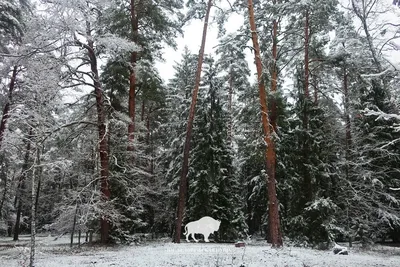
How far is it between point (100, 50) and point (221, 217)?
1224cm

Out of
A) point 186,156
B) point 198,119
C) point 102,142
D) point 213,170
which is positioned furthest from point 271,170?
point 198,119

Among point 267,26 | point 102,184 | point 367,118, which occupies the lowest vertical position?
point 102,184

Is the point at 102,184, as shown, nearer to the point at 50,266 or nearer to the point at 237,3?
the point at 50,266

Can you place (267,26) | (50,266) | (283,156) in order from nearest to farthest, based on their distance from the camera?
(50,266), (267,26), (283,156)

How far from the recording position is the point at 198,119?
21500mm

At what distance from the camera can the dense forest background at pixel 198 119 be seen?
11.2 meters

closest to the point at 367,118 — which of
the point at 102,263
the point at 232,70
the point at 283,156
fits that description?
the point at 283,156

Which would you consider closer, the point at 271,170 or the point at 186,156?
the point at 271,170

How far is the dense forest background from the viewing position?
1125 cm

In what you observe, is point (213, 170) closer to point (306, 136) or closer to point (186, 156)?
point (186, 156)

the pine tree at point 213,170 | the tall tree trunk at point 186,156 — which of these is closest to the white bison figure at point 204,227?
the tall tree trunk at point 186,156

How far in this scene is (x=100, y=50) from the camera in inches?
555

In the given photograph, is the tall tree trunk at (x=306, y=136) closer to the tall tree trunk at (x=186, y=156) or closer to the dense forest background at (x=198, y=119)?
the dense forest background at (x=198, y=119)

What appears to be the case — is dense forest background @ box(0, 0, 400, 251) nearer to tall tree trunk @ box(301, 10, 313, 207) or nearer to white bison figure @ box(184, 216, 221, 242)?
tall tree trunk @ box(301, 10, 313, 207)
